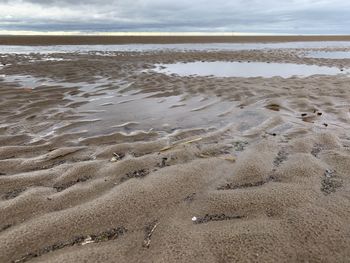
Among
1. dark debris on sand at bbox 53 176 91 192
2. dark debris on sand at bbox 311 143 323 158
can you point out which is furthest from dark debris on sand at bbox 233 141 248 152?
dark debris on sand at bbox 53 176 91 192

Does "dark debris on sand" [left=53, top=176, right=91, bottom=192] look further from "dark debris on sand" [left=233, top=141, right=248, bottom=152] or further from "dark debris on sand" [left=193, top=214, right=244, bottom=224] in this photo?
"dark debris on sand" [left=233, top=141, right=248, bottom=152]

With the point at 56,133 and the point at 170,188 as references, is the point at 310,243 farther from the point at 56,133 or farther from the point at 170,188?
the point at 56,133

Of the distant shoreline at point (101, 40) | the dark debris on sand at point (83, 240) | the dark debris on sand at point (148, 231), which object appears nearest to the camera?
the dark debris on sand at point (83, 240)

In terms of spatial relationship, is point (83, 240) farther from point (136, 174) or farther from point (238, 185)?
point (238, 185)

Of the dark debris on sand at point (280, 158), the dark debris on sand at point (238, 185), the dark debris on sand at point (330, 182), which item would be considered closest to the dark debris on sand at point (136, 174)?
the dark debris on sand at point (238, 185)

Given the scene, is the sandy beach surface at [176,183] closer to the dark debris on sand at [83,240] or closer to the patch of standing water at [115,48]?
the dark debris on sand at [83,240]

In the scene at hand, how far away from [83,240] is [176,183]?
1.25m

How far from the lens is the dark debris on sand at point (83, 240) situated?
2500 mm

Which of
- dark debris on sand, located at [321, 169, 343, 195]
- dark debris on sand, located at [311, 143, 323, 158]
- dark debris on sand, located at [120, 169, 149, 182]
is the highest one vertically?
dark debris on sand, located at [311, 143, 323, 158]

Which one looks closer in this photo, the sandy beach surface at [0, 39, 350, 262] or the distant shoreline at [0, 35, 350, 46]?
the sandy beach surface at [0, 39, 350, 262]

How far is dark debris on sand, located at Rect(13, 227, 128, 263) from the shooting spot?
2.50m

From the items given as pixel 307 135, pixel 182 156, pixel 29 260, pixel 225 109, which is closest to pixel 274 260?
pixel 29 260

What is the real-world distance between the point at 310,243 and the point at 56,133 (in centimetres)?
461

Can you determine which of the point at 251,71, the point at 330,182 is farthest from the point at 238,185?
the point at 251,71
